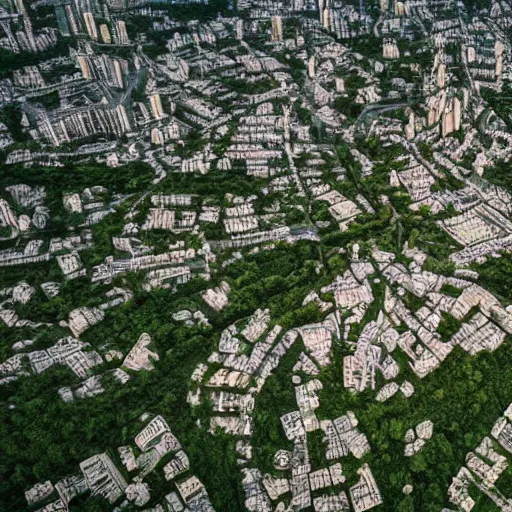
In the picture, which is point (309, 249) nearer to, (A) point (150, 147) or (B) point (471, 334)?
(B) point (471, 334)

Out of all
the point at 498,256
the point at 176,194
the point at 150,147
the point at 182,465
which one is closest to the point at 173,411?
the point at 182,465

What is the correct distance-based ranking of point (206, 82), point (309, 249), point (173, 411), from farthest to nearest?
point (206, 82) < point (309, 249) < point (173, 411)

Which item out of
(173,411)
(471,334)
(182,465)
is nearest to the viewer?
(182,465)

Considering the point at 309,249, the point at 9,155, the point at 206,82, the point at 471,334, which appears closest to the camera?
the point at 471,334

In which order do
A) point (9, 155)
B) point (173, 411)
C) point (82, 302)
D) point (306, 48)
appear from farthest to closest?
point (306, 48)
point (9, 155)
point (82, 302)
point (173, 411)

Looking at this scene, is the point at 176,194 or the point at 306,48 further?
the point at 306,48

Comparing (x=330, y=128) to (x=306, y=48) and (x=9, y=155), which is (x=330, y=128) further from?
(x=9, y=155)

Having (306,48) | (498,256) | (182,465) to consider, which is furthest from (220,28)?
(182,465)

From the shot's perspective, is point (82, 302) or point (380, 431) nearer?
point (380, 431)
